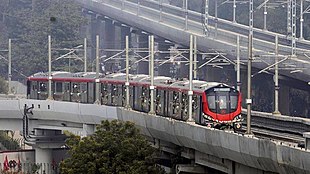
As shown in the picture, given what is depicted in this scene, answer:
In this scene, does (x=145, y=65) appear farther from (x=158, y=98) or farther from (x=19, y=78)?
(x=158, y=98)

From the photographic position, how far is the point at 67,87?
72250 mm

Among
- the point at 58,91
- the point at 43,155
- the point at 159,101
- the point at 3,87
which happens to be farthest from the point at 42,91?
the point at 3,87

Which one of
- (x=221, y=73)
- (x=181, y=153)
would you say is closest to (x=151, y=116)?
(x=181, y=153)

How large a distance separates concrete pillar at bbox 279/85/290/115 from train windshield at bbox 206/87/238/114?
1496 inches

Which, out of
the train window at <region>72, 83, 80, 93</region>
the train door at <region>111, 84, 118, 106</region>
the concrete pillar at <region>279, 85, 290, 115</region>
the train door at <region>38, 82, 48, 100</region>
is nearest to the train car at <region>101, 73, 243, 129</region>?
the train door at <region>111, 84, 118, 106</region>

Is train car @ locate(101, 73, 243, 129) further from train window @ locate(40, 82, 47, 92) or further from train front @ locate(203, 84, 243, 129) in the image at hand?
train window @ locate(40, 82, 47, 92)

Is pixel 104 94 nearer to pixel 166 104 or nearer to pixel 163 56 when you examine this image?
pixel 166 104

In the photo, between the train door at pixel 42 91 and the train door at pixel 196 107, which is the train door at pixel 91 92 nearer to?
the train door at pixel 42 91

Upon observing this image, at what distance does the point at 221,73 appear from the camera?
101375 mm

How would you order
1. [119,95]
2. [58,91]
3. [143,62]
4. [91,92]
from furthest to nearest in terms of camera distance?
[143,62]
[58,91]
[91,92]
[119,95]

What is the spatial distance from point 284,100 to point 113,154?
135ft

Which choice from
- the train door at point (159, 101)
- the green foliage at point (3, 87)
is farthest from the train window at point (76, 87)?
the green foliage at point (3, 87)

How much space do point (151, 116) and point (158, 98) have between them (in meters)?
5.88

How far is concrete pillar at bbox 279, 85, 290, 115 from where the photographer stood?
8669cm
